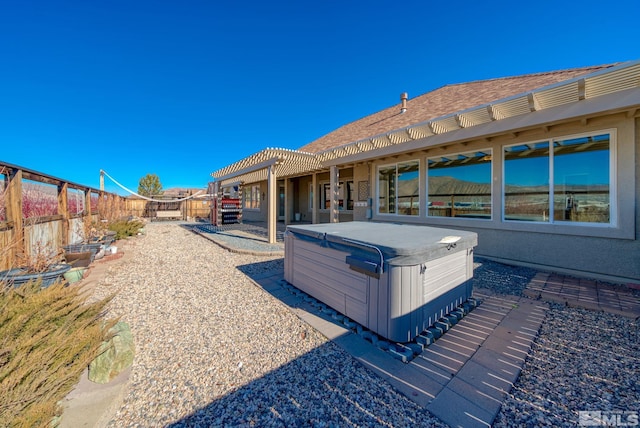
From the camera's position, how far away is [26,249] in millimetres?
3914

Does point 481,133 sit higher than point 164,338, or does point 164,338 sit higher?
point 481,133

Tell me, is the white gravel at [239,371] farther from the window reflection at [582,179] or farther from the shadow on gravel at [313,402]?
the window reflection at [582,179]

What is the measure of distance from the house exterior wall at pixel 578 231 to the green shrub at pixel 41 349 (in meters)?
7.22

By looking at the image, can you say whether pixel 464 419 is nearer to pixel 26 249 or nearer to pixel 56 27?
pixel 26 249

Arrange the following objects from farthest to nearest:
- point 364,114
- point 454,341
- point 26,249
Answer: point 364,114 < point 26,249 < point 454,341

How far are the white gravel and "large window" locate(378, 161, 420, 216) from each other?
19.0ft

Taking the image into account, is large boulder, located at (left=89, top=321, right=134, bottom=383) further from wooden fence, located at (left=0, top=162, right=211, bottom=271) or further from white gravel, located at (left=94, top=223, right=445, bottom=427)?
wooden fence, located at (left=0, top=162, right=211, bottom=271)

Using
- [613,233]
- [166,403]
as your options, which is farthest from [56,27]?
[613,233]

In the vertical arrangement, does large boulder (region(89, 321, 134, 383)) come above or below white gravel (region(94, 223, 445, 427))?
above

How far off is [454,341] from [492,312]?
3.68ft

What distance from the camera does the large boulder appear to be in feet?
6.58

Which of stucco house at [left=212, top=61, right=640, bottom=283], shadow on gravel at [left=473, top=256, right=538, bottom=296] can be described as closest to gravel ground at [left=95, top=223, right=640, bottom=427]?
shadow on gravel at [left=473, top=256, right=538, bottom=296]

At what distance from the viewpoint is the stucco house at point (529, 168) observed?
423 centimetres

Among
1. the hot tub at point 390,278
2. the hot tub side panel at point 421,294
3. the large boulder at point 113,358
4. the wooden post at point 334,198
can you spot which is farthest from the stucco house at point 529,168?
the large boulder at point 113,358
